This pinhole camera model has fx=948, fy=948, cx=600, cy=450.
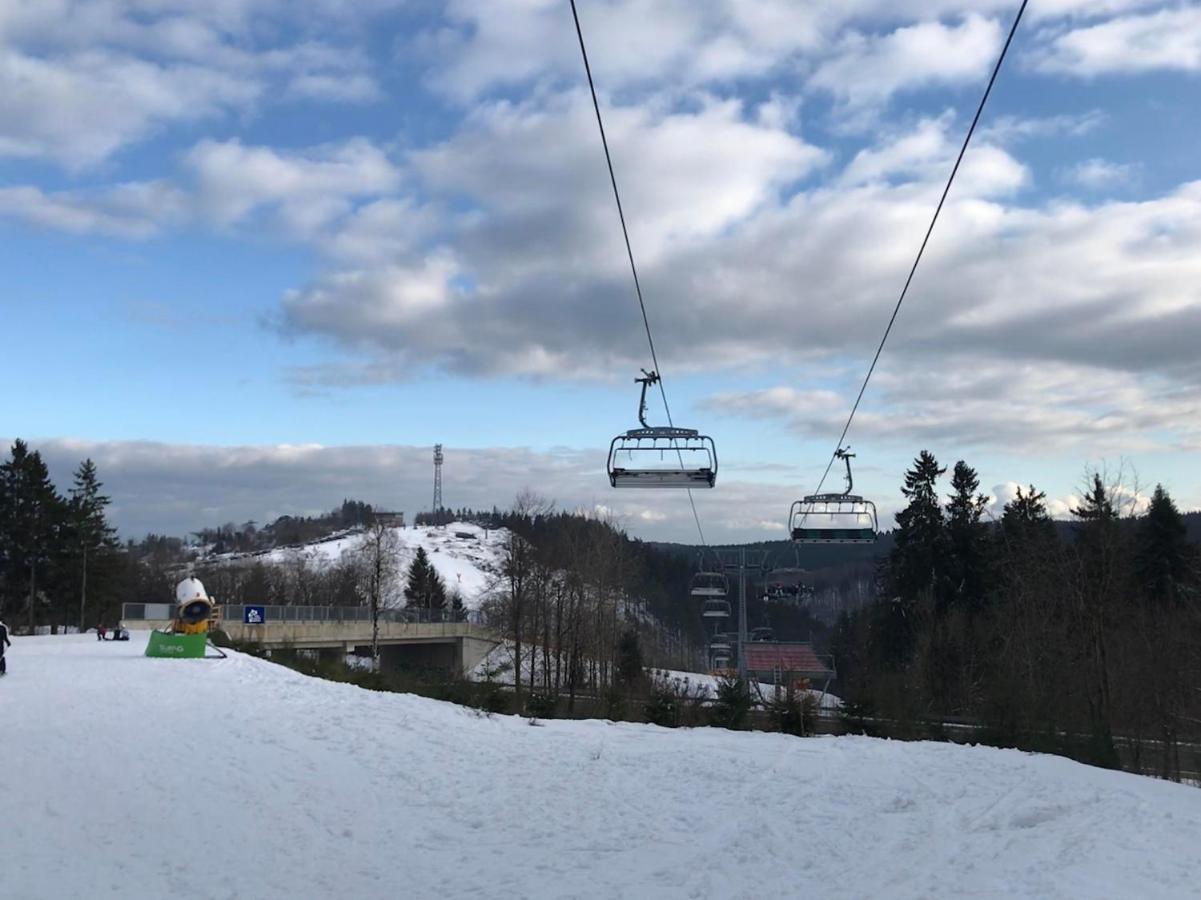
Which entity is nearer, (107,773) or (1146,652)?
(107,773)

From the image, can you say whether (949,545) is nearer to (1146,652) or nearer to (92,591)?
(1146,652)

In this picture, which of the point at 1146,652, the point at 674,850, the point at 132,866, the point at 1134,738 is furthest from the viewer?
the point at 1146,652

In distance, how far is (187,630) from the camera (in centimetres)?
2995

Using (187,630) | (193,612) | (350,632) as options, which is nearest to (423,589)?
(350,632)

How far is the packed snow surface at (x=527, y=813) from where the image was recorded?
905 cm

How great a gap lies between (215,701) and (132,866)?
34.7 feet

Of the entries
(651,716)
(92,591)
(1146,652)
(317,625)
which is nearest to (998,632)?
(1146,652)

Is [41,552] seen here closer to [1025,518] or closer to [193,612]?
[193,612]

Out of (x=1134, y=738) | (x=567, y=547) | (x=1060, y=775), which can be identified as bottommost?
(x=1134, y=738)

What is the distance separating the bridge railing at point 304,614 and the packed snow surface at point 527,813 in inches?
1658

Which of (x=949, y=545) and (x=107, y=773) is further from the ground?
(x=949, y=545)

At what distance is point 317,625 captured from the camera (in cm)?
6619

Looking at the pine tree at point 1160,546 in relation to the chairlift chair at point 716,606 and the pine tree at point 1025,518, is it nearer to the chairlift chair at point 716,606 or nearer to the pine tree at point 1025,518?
the pine tree at point 1025,518

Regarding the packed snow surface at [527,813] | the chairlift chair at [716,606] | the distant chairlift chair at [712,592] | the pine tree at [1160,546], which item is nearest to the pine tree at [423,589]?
the chairlift chair at [716,606]
